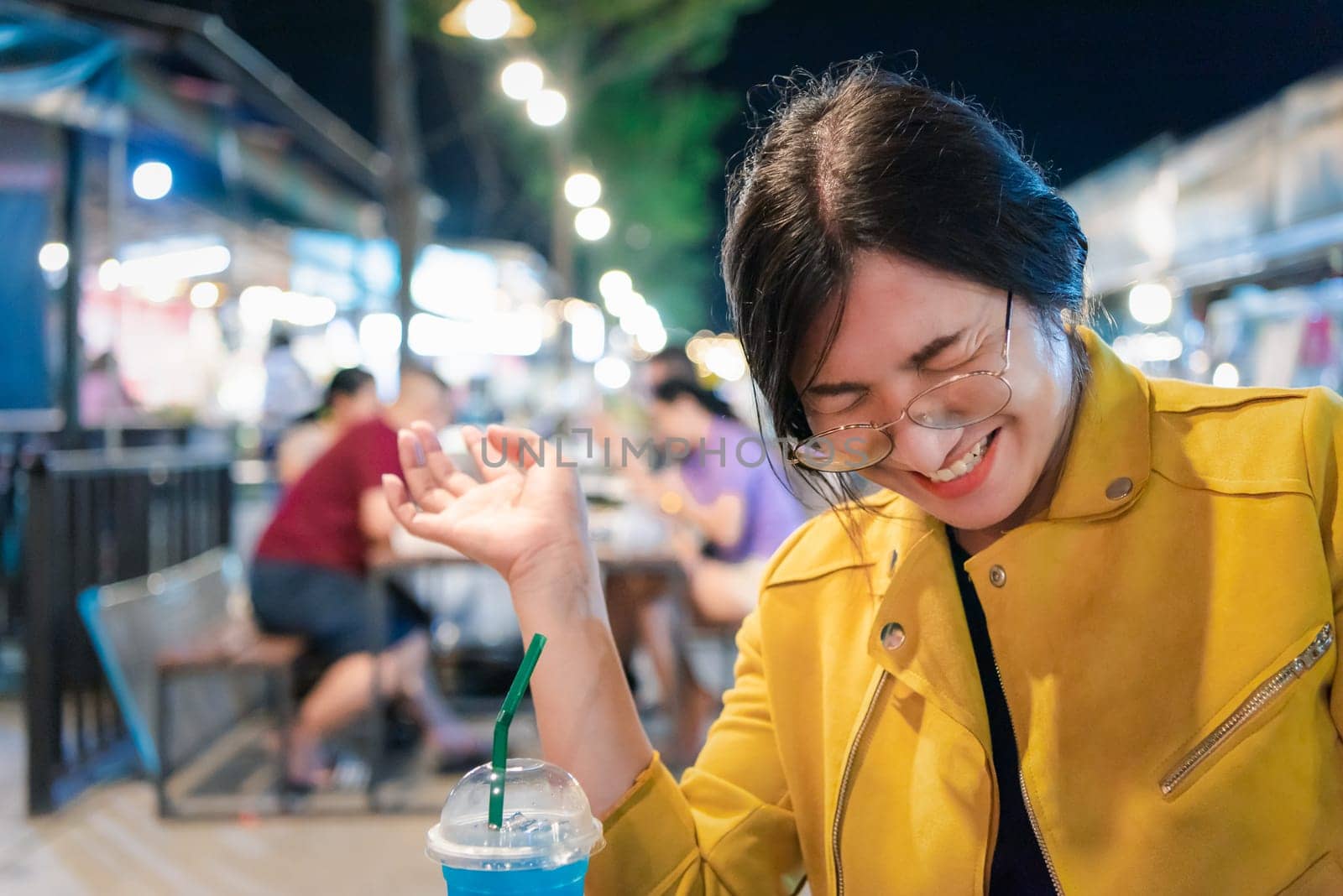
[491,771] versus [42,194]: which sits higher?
[42,194]

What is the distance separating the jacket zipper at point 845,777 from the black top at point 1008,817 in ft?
0.40

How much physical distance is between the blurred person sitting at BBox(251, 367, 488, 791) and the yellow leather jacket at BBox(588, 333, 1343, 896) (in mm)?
3338

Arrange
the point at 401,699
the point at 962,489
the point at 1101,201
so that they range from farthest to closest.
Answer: the point at 1101,201, the point at 401,699, the point at 962,489

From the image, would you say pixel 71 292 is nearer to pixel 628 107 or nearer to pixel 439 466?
pixel 439 466

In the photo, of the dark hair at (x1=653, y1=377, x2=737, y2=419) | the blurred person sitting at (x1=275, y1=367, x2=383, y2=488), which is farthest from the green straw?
the blurred person sitting at (x1=275, y1=367, x2=383, y2=488)

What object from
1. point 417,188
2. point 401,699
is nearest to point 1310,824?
point 401,699

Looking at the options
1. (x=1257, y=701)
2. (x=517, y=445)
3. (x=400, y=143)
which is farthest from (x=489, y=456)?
(x=400, y=143)

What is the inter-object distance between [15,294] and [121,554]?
320 centimetres

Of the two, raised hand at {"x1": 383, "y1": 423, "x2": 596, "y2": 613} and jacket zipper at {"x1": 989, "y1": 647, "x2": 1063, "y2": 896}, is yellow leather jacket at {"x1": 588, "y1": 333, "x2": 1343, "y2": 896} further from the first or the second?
raised hand at {"x1": 383, "y1": 423, "x2": 596, "y2": 613}

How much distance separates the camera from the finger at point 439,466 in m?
1.49

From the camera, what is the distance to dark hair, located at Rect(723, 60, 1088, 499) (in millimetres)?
1189

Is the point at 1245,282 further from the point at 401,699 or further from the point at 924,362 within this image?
the point at 401,699

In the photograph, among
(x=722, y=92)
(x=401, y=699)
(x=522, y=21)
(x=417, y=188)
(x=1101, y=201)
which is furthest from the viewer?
(x=722, y=92)

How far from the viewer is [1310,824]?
1.15 m
